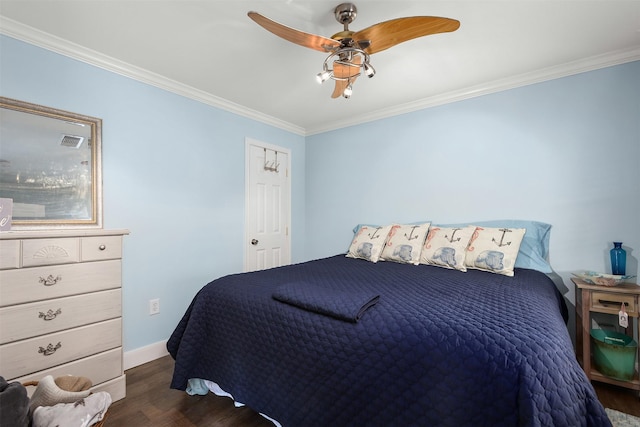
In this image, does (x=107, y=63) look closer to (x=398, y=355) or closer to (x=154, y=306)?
(x=154, y=306)

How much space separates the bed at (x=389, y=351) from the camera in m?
0.92

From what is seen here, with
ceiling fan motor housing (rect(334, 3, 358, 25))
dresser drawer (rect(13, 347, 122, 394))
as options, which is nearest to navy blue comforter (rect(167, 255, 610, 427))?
dresser drawer (rect(13, 347, 122, 394))

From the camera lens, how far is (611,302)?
1922 millimetres

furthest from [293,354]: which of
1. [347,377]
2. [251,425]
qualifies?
[251,425]

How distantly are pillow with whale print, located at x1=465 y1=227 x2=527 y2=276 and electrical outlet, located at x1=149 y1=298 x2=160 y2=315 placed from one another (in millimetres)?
2644

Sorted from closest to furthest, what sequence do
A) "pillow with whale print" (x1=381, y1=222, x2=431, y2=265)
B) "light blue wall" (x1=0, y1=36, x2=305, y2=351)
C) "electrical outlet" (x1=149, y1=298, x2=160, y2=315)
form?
"light blue wall" (x1=0, y1=36, x2=305, y2=351) → "electrical outlet" (x1=149, y1=298, x2=160, y2=315) → "pillow with whale print" (x1=381, y1=222, x2=431, y2=265)

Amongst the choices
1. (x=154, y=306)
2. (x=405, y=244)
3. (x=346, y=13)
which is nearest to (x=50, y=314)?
(x=154, y=306)

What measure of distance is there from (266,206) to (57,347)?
223cm

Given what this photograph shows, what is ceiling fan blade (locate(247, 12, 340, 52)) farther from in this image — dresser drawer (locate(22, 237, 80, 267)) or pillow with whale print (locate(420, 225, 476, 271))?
pillow with whale print (locate(420, 225, 476, 271))

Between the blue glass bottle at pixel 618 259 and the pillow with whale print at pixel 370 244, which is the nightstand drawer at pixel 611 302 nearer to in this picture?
the blue glass bottle at pixel 618 259

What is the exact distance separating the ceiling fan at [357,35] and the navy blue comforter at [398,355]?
4.58 ft

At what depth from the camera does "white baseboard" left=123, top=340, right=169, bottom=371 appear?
2.23m

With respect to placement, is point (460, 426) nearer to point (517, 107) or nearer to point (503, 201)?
point (503, 201)

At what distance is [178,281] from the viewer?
2602 millimetres
